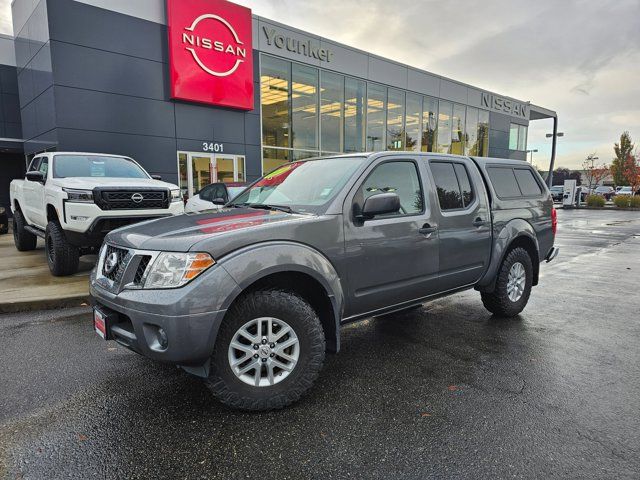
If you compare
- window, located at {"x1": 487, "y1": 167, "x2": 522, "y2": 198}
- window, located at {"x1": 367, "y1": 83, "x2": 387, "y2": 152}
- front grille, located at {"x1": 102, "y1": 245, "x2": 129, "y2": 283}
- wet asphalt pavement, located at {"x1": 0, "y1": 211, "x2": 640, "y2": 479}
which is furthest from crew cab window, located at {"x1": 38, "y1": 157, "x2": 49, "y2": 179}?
window, located at {"x1": 367, "y1": 83, "x2": 387, "y2": 152}

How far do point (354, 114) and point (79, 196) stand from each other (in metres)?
16.0

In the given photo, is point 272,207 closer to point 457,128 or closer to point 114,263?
point 114,263

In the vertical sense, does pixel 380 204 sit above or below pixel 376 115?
below

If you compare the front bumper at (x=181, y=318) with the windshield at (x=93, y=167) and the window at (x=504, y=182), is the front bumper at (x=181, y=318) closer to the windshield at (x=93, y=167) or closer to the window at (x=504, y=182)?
the window at (x=504, y=182)

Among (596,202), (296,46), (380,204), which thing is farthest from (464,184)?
(596,202)

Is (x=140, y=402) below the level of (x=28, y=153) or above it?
below

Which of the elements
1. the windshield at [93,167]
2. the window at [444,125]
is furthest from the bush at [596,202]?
the windshield at [93,167]

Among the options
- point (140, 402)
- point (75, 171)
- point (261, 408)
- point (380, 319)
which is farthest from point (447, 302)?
point (75, 171)

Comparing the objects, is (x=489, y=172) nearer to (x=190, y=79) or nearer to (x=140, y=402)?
(x=140, y=402)

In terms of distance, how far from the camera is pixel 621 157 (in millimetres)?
56594

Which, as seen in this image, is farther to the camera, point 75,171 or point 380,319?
point 75,171

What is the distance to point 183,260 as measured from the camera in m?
2.59

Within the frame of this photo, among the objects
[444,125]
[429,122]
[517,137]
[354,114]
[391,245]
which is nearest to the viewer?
[391,245]

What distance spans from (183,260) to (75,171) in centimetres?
570
